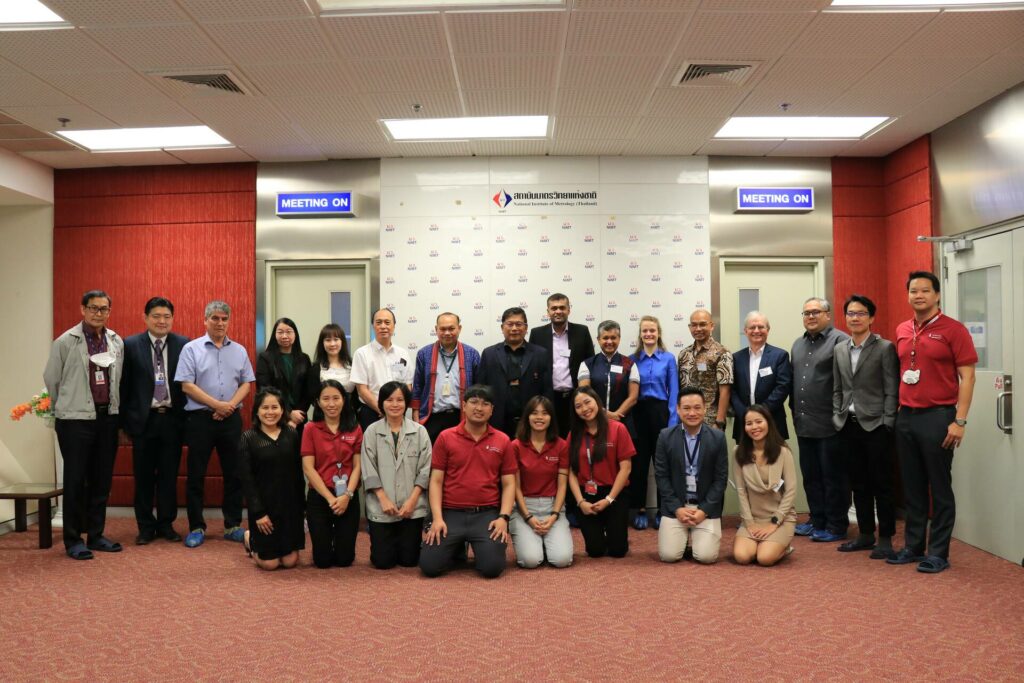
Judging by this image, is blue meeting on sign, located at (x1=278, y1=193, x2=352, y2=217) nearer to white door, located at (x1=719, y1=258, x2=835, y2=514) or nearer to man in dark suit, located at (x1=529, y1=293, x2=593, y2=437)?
man in dark suit, located at (x1=529, y1=293, x2=593, y2=437)

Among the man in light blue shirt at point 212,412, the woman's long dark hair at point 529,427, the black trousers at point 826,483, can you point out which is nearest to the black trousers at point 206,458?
the man in light blue shirt at point 212,412

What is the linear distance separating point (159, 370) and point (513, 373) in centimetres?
261

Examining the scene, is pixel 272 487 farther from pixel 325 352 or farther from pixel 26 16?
pixel 26 16

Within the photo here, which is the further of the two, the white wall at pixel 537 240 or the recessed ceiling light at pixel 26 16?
the white wall at pixel 537 240

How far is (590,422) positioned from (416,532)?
1321 mm

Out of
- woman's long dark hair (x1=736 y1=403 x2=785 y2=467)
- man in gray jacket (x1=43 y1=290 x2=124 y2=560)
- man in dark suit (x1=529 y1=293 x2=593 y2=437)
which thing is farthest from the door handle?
man in gray jacket (x1=43 y1=290 x2=124 y2=560)

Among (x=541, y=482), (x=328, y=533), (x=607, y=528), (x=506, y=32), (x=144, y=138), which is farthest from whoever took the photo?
(x=144, y=138)

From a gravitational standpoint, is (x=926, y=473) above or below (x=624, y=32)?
below

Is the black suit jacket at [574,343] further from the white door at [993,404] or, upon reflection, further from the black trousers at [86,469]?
the black trousers at [86,469]

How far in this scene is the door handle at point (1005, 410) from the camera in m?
4.77

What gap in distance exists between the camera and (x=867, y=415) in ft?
16.0

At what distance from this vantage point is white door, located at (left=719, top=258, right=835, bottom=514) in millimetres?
6793

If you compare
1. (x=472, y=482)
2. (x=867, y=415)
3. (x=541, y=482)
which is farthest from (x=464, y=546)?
(x=867, y=415)

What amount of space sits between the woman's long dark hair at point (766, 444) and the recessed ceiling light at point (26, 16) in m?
4.59
